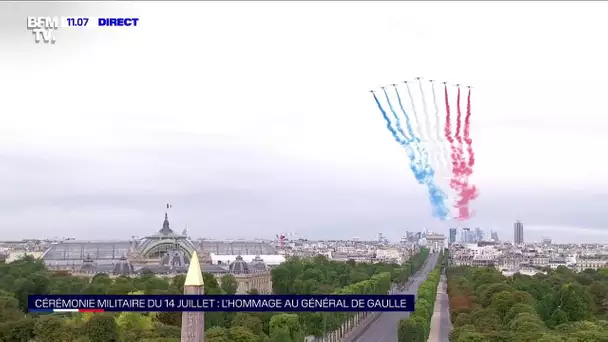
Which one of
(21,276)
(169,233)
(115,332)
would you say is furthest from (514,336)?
(169,233)

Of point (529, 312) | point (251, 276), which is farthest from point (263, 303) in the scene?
point (251, 276)

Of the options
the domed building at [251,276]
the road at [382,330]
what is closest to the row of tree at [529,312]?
the road at [382,330]

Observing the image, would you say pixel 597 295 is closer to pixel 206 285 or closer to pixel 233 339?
pixel 206 285

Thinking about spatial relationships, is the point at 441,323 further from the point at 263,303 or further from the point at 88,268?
the point at 88,268

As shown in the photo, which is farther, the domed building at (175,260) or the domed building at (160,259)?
the domed building at (175,260)

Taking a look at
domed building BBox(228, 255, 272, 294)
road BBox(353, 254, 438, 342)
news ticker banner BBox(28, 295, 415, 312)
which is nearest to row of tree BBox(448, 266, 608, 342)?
road BBox(353, 254, 438, 342)

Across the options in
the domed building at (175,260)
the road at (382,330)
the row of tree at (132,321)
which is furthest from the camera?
the domed building at (175,260)

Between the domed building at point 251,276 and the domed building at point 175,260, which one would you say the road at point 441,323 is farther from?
the domed building at point 175,260

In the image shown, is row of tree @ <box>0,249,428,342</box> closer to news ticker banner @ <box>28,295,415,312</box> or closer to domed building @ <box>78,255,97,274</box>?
news ticker banner @ <box>28,295,415,312</box>
